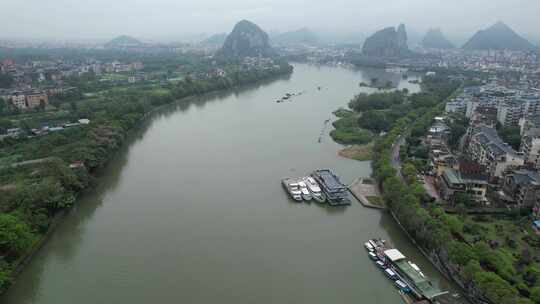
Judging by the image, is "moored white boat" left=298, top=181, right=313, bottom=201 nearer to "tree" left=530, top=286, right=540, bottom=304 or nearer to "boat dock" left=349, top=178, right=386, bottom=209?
"boat dock" left=349, top=178, right=386, bottom=209

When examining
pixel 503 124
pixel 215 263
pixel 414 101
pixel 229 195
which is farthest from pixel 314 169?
pixel 414 101

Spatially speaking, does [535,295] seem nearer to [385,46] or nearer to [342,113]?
[342,113]

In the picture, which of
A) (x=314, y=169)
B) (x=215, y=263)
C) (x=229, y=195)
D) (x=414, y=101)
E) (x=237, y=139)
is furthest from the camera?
(x=414, y=101)

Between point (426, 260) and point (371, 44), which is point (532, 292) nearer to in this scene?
point (426, 260)

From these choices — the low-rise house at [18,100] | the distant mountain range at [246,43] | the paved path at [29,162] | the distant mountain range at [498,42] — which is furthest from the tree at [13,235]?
the distant mountain range at [498,42]

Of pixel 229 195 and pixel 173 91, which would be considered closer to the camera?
pixel 229 195

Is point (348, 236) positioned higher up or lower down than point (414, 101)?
lower down

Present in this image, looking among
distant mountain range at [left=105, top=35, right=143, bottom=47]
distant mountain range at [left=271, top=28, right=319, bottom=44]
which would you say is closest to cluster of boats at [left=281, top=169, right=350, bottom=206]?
distant mountain range at [left=105, top=35, right=143, bottom=47]

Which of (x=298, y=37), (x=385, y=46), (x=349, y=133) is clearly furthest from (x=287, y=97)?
(x=298, y=37)
